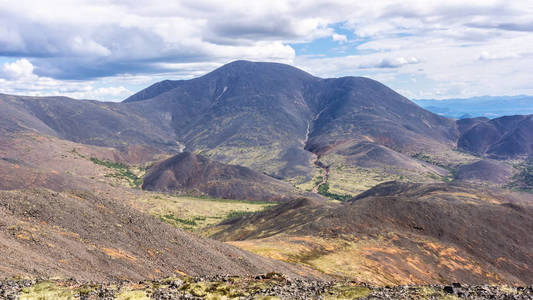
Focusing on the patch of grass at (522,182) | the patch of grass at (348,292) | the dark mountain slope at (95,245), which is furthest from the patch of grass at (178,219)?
the patch of grass at (522,182)

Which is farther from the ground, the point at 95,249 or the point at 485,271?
the point at 95,249

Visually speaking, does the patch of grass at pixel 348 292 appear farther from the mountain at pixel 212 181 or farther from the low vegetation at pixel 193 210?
the mountain at pixel 212 181

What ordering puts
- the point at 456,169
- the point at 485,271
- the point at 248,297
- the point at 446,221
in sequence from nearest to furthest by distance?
the point at 248,297, the point at 485,271, the point at 446,221, the point at 456,169

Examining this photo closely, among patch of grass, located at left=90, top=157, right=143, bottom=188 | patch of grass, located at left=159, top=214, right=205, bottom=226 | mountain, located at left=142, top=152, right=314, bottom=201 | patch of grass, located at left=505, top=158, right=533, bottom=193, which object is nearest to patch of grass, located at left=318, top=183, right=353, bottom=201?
mountain, located at left=142, top=152, right=314, bottom=201

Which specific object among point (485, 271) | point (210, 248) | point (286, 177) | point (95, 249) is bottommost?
point (286, 177)

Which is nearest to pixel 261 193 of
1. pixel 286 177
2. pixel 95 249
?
pixel 286 177

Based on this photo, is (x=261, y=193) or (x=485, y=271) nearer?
(x=485, y=271)

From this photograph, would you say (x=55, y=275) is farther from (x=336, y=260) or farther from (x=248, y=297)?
(x=336, y=260)

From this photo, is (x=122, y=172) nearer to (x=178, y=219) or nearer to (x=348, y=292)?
(x=178, y=219)
